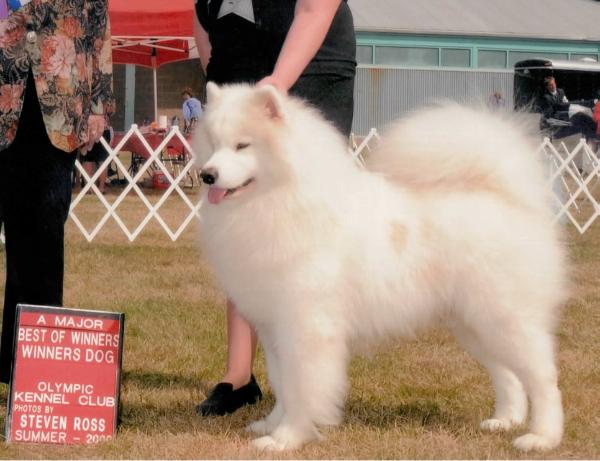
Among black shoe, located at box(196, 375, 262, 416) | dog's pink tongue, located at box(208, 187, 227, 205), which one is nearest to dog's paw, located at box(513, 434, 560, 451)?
black shoe, located at box(196, 375, 262, 416)

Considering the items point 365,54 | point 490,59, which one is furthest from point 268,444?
point 490,59

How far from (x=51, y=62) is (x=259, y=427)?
4.59ft

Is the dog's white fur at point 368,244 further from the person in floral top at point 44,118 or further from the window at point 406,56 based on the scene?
the window at point 406,56

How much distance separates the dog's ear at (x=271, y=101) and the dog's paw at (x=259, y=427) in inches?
44.3

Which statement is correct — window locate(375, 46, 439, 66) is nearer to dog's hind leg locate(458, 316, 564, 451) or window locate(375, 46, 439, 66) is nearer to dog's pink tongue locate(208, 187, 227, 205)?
dog's hind leg locate(458, 316, 564, 451)

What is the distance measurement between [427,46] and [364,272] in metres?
22.7

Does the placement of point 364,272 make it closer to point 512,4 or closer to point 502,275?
point 502,275

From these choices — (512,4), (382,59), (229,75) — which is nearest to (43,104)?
(229,75)

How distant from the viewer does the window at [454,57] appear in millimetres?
24812

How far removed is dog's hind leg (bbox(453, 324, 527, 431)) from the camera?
125 inches

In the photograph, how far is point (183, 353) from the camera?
4.36 meters

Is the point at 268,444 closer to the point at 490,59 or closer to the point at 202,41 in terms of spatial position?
the point at 202,41

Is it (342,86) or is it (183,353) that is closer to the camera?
(342,86)

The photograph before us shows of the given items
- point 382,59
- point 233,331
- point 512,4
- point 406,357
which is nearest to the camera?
point 233,331
